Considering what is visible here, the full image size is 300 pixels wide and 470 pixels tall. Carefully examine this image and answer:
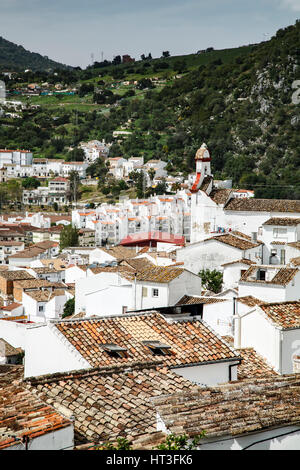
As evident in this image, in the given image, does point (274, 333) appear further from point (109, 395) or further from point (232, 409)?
point (232, 409)

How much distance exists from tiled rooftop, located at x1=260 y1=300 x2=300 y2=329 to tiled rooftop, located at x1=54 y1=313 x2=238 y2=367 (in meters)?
1.24

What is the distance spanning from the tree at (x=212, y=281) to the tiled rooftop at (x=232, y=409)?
19.2 meters

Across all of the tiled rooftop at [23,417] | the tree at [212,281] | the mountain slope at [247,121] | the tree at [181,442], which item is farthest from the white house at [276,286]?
the mountain slope at [247,121]

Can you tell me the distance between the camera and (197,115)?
10681 centimetres

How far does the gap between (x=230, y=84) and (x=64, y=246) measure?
55574 mm

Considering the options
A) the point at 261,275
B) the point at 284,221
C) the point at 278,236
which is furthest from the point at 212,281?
the point at 261,275

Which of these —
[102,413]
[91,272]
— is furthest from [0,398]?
[91,272]

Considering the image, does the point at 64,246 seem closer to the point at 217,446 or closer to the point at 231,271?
the point at 231,271

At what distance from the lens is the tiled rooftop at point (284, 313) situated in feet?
36.2

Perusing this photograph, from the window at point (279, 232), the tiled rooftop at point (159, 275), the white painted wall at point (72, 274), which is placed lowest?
the white painted wall at point (72, 274)

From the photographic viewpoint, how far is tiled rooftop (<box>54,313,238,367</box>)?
9227mm

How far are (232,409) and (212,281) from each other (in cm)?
2014

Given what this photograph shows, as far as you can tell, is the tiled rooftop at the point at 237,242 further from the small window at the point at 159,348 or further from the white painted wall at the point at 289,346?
the small window at the point at 159,348

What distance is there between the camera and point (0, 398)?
7.26 meters
